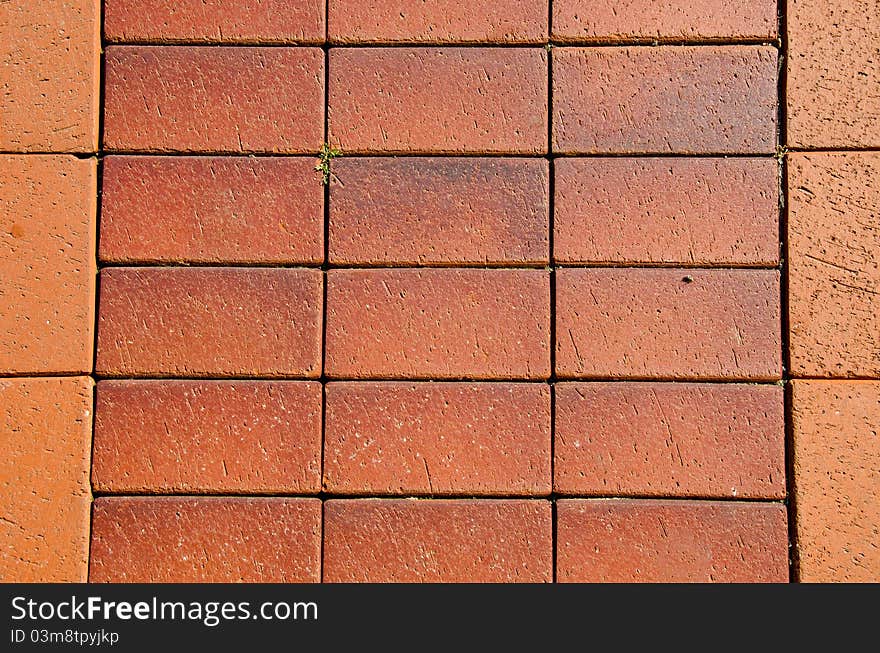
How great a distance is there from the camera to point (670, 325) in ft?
7.84

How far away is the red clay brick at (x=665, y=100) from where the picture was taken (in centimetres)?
243

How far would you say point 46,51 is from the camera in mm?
2475

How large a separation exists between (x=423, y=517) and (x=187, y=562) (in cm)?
83

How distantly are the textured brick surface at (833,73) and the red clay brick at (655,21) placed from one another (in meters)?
0.12

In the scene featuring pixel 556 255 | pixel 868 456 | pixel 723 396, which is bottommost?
pixel 868 456

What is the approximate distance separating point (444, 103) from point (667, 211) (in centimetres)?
87

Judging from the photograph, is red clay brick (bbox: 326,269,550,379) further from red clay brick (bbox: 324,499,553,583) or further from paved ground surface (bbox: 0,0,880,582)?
red clay brick (bbox: 324,499,553,583)

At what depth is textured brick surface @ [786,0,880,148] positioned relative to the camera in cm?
242

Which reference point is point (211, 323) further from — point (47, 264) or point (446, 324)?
point (446, 324)

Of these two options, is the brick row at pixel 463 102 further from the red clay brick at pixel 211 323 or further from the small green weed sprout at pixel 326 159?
the red clay brick at pixel 211 323

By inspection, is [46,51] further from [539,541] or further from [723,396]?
[723,396]

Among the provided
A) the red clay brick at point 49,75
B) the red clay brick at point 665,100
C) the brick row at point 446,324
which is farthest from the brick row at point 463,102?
the brick row at point 446,324

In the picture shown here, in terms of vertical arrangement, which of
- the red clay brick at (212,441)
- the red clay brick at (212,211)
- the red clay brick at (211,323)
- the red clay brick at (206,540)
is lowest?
the red clay brick at (206,540)

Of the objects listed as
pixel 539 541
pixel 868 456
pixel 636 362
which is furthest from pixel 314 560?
pixel 868 456
